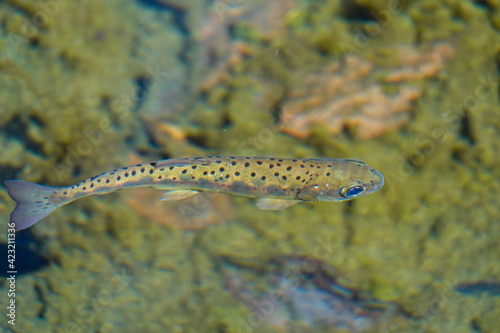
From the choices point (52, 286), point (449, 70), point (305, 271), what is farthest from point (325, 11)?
point (52, 286)

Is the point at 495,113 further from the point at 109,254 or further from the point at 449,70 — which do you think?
the point at 109,254

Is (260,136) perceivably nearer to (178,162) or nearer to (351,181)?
(178,162)

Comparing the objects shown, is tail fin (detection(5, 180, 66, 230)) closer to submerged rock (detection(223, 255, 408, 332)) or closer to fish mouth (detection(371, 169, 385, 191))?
submerged rock (detection(223, 255, 408, 332))

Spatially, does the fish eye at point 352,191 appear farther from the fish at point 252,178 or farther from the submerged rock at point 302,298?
the submerged rock at point 302,298

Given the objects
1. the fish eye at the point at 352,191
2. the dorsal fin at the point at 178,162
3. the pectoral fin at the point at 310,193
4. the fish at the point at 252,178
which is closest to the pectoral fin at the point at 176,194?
the fish at the point at 252,178

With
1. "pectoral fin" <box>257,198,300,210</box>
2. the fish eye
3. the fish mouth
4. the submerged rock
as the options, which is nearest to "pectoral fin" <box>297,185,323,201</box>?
"pectoral fin" <box>257,198,300,210</box>

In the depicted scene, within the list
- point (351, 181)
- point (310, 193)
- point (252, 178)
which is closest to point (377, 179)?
point (351, 181)
